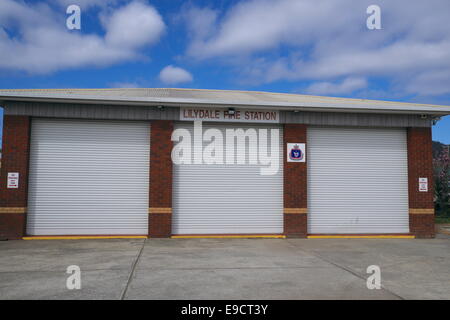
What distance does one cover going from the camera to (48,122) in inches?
491

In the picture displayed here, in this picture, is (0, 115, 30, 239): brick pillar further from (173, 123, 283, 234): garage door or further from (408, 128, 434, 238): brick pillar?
(408, 128, 434, 238): brick pillar

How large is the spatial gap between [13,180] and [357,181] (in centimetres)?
1143

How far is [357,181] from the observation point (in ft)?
44.5

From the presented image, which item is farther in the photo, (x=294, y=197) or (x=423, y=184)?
(x=423, y=184)

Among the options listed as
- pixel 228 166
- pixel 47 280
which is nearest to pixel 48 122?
pixel 228 166

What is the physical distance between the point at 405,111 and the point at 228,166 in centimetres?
636

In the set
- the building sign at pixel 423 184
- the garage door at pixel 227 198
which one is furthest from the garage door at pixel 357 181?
the garage door at pixel 227 198

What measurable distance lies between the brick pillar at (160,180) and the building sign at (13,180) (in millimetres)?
4153

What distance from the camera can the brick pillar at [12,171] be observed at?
11.9 meters

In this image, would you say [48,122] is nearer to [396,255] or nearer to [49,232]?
[49,232]

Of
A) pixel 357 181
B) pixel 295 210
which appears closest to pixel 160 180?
pixel 295 210

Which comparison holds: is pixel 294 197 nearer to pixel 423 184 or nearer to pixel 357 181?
pixel 357 181

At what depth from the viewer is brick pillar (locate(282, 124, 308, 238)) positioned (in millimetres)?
12961
